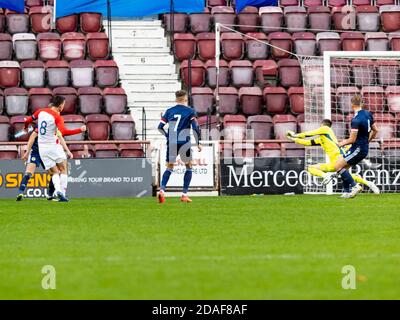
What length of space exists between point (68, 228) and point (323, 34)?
16.8 m

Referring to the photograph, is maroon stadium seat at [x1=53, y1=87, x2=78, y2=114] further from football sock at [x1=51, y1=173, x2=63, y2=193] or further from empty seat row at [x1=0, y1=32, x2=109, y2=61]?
football sock at [x1=51, y1=173, x2=63, y2=193]

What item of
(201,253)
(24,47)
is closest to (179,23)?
(24,47)

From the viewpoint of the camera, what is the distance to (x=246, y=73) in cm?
2669

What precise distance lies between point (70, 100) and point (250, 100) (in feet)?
14.8

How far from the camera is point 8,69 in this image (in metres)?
26.0

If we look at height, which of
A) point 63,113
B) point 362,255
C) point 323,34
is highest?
point 323,34

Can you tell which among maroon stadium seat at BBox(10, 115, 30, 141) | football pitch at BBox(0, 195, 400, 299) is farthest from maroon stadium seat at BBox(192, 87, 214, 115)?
football pitch at BBox(0, 195, 400, 299)

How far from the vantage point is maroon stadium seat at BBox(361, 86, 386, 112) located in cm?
2589

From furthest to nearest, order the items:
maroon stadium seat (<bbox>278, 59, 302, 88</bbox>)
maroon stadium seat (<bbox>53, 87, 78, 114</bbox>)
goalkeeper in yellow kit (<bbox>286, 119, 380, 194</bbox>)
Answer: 1. maroon stadium seat (<bbox>278, 59, 302, 88</bbox>)
2. maroon stadium seat (<bbox>53, 87, 78, 114</bbox>)
3. goalkeeper in yellow kit (<bbox>286, 119, 380, 194</bbox>)

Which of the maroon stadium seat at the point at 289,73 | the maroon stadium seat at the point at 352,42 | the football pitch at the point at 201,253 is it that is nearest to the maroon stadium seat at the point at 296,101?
the maroon stadium seat at the point at 289,73

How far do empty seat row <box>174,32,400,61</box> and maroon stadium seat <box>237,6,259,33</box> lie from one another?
0.63 meters

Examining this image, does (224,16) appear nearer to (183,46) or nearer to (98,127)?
(183,46)
